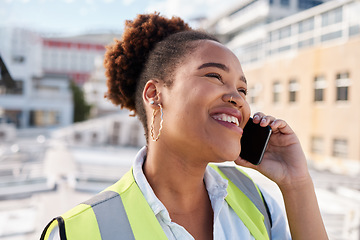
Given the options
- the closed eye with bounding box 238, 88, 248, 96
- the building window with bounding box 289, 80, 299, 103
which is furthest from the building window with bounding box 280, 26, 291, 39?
the closed eye with bounding box 238, 88, 248, 96

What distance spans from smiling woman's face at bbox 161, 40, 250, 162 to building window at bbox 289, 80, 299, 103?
15.0 metres

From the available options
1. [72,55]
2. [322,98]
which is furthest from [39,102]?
[322,98]

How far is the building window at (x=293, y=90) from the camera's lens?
1525 cm

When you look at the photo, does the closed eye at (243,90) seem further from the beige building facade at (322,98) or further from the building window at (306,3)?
the building window at (306,3)

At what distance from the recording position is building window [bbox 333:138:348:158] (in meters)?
12.6

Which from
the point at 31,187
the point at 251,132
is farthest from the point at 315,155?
the point at 251,132

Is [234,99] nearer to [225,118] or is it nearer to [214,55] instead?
[225,118]

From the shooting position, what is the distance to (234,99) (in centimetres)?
113

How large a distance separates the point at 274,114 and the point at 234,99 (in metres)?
16.1

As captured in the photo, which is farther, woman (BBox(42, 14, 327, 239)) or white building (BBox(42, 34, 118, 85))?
white building (BBox(42, 34, 118, 85))

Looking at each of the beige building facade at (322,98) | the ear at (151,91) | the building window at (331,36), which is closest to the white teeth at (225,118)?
the ear at (151,91)

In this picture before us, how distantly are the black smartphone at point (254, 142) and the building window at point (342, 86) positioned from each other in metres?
12.5

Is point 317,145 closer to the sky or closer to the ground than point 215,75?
closer to the ground

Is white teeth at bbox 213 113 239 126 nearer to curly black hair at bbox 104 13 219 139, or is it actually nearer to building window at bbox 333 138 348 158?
curly black hair at bbox 104 13 219 139
